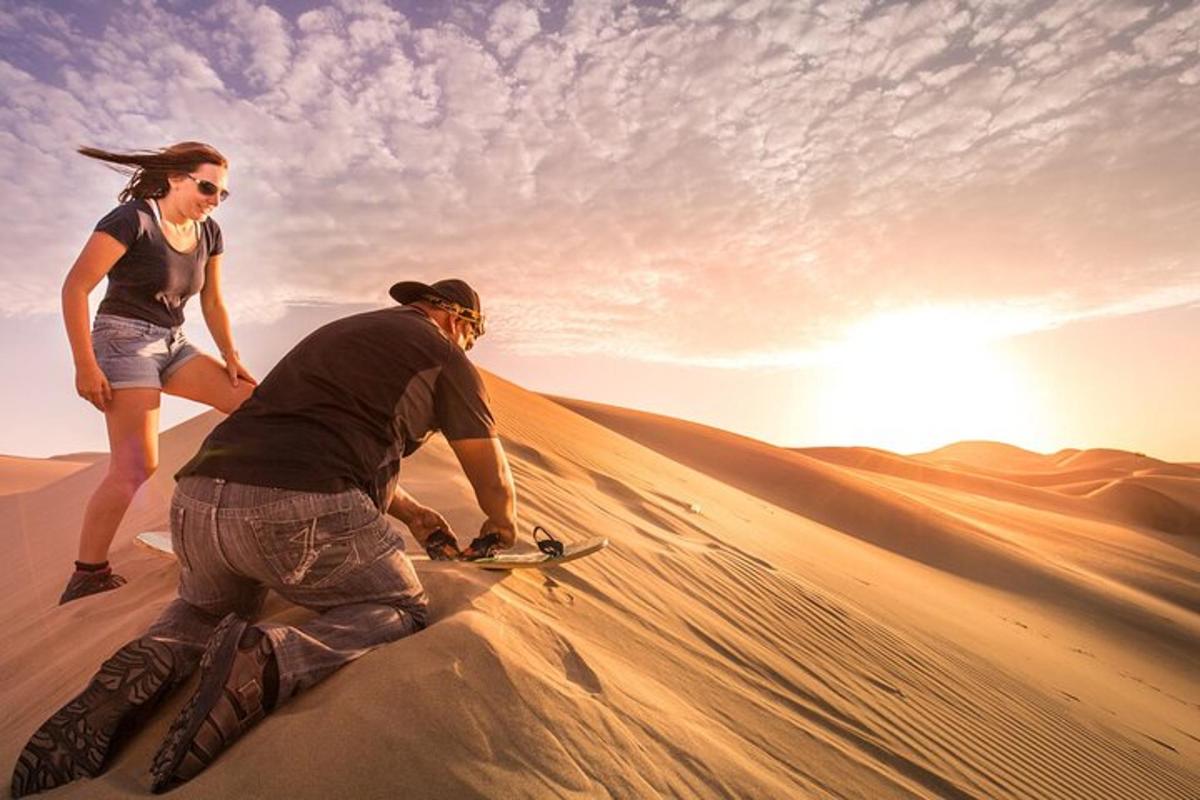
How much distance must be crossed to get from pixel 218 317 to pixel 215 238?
1.40 ft

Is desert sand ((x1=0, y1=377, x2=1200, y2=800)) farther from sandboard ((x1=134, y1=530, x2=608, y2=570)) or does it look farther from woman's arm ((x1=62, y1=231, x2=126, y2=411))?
woman's arm ((x1=62, y1=231, x2=126, y2=411))

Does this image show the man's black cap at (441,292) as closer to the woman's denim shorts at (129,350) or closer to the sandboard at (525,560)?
the sandboard at (525,560)

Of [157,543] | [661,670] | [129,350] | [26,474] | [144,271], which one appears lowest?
[26,474]

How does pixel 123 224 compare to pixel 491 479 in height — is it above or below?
above

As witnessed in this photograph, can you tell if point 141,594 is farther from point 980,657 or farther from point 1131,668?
point 1131,668

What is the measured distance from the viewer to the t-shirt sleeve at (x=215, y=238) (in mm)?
3369

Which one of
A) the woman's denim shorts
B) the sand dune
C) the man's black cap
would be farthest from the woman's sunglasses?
the sand dune

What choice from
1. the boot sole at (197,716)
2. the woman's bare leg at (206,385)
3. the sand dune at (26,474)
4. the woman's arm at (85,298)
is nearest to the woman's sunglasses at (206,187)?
the woman's arm at (85,298)

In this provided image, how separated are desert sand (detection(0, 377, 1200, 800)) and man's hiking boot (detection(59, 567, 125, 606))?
7cm

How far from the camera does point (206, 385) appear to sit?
3.30 meters

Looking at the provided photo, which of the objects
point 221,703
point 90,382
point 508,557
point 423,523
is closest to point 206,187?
point 90,382

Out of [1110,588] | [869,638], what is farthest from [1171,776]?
[1110,588]

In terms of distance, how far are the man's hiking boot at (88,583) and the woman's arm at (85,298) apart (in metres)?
0.95

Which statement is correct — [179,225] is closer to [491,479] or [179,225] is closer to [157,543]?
[157,543]
